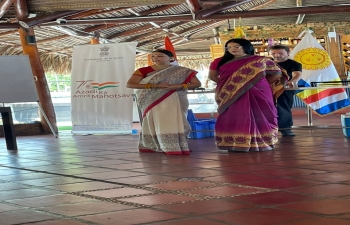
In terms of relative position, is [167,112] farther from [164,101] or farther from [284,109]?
[284,109]

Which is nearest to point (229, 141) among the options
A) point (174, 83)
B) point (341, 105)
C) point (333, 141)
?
point (174, 83)

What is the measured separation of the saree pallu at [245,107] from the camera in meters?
5.97

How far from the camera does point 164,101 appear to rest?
6.23 metres

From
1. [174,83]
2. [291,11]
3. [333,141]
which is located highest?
[291,11]

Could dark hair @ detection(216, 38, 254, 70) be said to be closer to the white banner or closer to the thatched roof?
the thatched roof

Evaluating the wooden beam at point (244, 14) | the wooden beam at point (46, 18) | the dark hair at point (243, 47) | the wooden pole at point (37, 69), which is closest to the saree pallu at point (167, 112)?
the dark hair at point (243, 47)

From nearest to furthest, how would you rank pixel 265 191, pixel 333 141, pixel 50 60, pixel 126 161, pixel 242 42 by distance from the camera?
pixel 265 191 → pixel 126 161 → pixel 242 42 → pixel 333 141 → pixel 50 60

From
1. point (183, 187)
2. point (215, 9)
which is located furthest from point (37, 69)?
point (183, 187)

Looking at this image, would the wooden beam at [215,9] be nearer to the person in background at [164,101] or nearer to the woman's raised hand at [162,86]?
the person in background at [164,101]

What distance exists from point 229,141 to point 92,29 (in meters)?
6.49

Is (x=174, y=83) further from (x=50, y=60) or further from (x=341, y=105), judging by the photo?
(x=50, y=60)

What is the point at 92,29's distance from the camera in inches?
468

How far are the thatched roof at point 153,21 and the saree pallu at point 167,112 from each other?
2.92 meters

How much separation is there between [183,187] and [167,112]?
2441 millimetres
